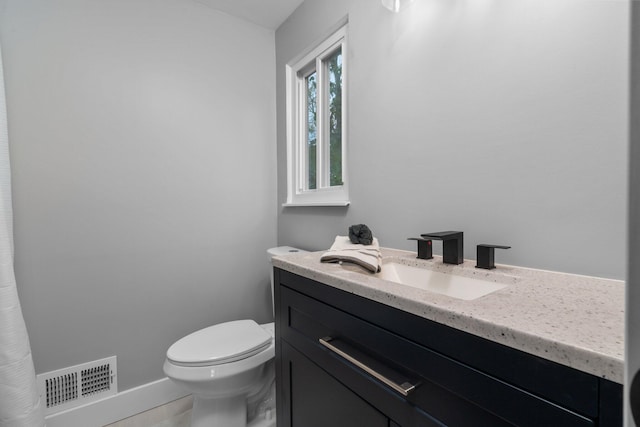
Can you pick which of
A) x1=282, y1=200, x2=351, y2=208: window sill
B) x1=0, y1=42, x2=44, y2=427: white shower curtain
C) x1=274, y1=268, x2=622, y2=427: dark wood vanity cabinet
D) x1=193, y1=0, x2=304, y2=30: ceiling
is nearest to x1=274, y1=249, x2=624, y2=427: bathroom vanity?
x1=274, y1=268, x2=622, y2=427: dark wood vanity cabinet

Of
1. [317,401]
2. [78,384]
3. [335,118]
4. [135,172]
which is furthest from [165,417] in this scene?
[335,118]

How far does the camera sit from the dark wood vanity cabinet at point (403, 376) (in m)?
A: 0.39

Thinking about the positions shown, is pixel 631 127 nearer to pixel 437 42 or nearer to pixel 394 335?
pixel 394 335

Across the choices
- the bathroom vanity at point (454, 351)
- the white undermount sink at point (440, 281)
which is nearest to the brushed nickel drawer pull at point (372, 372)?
the bathroom vanity at point (454, 351)

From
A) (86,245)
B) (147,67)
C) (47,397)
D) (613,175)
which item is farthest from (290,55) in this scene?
(47,397)

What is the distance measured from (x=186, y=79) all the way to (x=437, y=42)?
1400 mm

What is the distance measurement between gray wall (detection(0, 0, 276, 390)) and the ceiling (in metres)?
0.06

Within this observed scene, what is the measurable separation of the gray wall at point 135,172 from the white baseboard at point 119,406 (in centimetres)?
6

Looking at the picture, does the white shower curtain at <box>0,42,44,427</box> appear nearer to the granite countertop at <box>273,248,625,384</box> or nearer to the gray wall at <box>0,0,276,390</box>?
the gray wall at <box>0,0,276,390</box>

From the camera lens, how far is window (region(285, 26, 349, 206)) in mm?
1560

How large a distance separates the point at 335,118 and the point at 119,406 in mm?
1944

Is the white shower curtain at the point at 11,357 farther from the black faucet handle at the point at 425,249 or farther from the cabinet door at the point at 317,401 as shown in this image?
the black faucet handle at the point at 425,249

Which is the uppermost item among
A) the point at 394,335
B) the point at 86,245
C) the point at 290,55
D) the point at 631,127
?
the point at 290,55

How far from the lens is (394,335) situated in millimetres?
601
